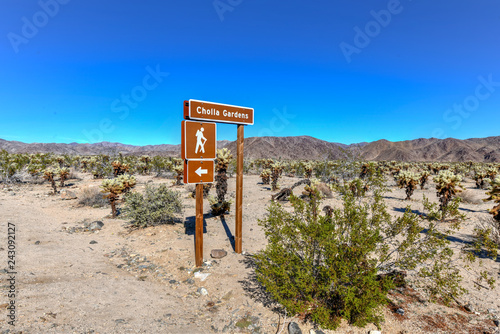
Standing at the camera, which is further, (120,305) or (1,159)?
(1,159)

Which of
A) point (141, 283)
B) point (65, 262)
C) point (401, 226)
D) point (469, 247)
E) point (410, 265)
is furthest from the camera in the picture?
point (469, 247)

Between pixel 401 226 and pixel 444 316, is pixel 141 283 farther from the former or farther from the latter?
pixel 444 316

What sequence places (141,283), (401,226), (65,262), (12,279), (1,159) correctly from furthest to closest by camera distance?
(1,159), (65,262), (141,283), (12,279), (401,226)

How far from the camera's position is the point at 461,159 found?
8069 centimetres

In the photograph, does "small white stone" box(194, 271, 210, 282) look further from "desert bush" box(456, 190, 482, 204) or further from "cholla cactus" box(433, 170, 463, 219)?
"desert bush" box(456, 190, 482, 204)

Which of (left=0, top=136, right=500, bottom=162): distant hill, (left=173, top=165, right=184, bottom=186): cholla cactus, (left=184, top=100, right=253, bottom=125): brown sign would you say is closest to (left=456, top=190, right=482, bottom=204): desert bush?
(left=184, top=100, right=253, bottom=125): brown sign

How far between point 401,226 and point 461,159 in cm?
Answer: 10717

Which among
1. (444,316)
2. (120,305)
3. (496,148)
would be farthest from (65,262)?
(496,148)

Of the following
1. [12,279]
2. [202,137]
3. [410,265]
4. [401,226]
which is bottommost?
[12,279]

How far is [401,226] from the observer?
11.7 ft

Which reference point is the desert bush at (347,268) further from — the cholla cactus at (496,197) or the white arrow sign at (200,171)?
the cholla cactus at (496,197)

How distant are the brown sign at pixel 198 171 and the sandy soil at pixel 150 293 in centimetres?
218

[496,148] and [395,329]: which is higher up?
[496,148]

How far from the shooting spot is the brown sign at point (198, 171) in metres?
5.10
